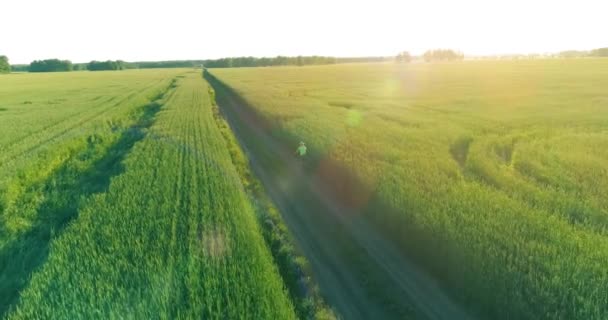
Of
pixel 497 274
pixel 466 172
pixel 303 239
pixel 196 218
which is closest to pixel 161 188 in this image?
pixel 196 218

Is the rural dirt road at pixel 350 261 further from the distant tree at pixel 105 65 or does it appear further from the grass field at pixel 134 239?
the distant tree at pixel 105 65

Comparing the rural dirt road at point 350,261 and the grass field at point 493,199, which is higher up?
the grass field at point 493,199

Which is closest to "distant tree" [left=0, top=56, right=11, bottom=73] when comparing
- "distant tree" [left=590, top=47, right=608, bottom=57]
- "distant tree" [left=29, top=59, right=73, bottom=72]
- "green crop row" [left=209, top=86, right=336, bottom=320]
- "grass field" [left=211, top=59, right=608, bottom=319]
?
"distant tree" [left=29, top=59, right=73, bottom=72]

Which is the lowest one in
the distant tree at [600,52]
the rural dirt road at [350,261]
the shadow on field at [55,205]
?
the rural dirt road at [350,261]

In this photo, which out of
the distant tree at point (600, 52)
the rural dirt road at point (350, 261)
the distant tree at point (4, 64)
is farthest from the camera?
the distant tree at point (600, 52)

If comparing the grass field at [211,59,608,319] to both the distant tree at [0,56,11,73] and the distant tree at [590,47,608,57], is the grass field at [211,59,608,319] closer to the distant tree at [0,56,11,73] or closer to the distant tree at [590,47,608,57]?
the distant tree at [0,56,11,73]

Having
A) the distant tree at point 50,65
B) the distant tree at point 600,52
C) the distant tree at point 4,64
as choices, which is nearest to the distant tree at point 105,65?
the distant tree at point 50,65
